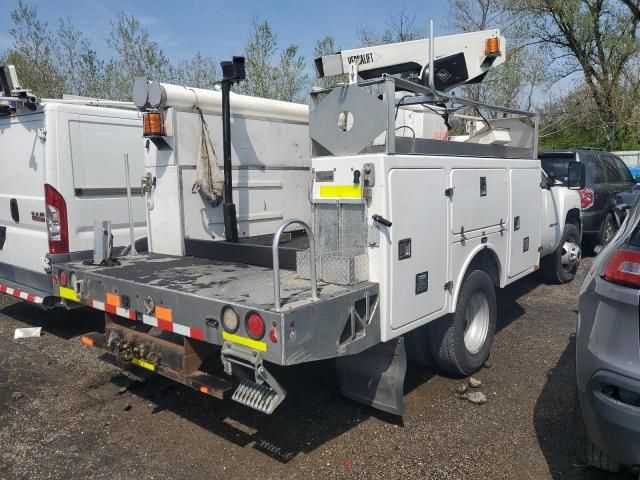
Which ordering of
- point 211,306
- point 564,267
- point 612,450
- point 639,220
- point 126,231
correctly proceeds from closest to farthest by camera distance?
point 612,450
point 639,220
point 211,306
point 126,231
point 564,267

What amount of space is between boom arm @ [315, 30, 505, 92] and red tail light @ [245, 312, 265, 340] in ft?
9.10

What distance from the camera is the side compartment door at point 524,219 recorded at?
4793 millimetres

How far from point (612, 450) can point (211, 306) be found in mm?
2060

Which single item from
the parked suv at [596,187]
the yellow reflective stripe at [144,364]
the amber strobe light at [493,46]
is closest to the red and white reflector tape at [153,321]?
the yellow reflective stripe at [144,364]

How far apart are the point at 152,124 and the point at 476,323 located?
Result: 3147mm

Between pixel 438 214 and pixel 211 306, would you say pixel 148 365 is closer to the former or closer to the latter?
pixel 211 306

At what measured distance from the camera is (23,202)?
5.61 meters

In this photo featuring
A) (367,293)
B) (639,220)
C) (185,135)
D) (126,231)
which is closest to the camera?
(639,220)

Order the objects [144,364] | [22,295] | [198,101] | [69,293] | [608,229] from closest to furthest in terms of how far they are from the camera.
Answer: [144,364]
[69,293]
[198,101]
[22,295]
[608,229]

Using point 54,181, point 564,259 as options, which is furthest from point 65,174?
point 564,259

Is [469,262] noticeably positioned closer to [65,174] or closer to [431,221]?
[431,221]

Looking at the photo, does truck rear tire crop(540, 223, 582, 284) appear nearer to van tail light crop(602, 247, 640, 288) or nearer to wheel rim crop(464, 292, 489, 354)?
wheel rim crop(464, 292, 489, 354)

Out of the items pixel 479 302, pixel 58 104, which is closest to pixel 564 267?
pixel 479 302

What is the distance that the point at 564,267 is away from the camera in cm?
750
